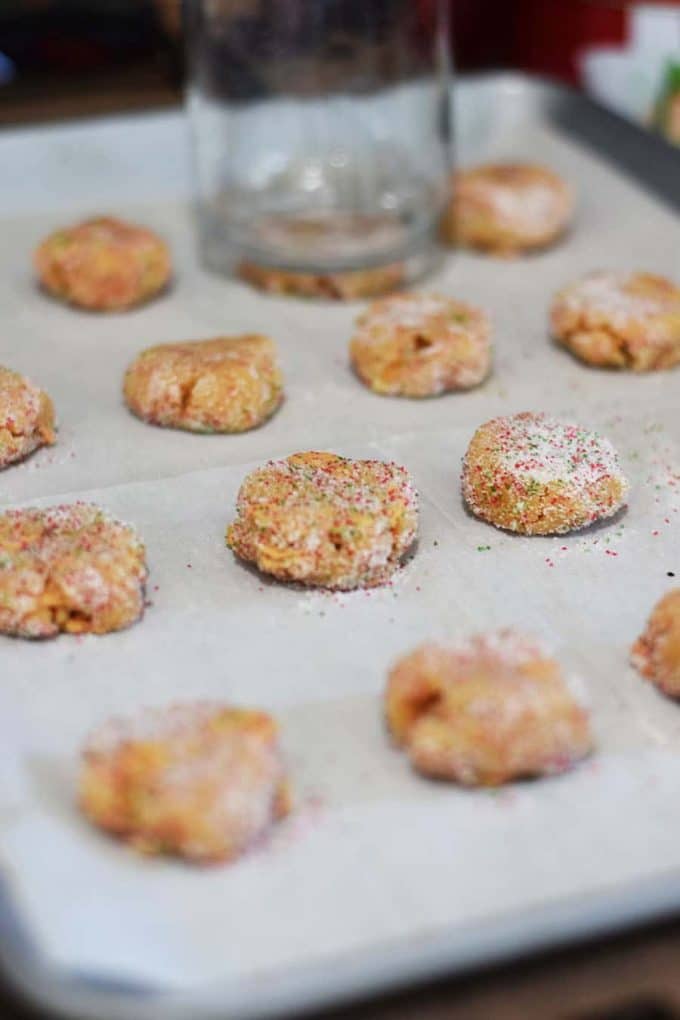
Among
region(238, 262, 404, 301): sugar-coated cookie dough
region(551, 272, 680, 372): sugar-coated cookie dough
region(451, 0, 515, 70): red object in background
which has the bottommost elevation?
region(451, 0, 515, 70): red object in background

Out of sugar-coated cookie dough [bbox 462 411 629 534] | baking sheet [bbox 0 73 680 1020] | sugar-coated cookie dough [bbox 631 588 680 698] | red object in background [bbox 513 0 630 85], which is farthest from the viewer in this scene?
red object in background [bbox 513 0 630 85]

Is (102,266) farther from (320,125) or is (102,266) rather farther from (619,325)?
(619,325)

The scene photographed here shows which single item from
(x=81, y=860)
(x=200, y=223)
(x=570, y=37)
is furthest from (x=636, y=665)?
(x=570, y=37)

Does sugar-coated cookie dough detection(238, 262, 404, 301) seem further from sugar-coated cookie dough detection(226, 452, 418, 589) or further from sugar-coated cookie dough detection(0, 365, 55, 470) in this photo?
sugar-coated cookie dough detection(226, 452, 418, 589)

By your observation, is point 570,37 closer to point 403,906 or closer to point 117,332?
point 117,332

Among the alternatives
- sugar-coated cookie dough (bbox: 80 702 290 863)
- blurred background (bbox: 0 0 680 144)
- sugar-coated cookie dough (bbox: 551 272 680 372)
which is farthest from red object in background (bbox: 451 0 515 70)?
sugar-coated cookie dough (bbox: 80 702 290 863)

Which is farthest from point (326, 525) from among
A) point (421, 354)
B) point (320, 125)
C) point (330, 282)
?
point (320, 125)
